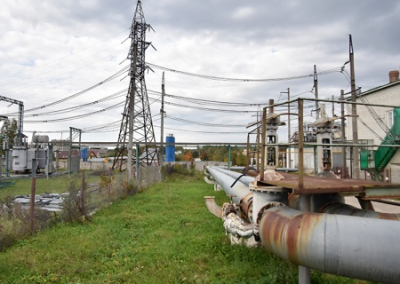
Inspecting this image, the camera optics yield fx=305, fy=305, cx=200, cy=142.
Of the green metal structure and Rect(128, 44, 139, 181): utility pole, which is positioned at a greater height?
Rect(128, 44, 139, 181): utility pole

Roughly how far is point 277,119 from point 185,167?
69.6 ft

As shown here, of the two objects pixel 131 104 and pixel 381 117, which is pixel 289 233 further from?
pixel 381 117

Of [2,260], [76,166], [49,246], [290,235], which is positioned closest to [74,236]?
[49,246]

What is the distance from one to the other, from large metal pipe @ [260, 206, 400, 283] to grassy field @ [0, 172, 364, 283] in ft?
5.17

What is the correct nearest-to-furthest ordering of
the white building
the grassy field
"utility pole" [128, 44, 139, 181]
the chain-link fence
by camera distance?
the grassy field < the chain-link fence < "utility pole" [128, 44, 139, 181] < the white building

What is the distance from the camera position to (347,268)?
2.58 m

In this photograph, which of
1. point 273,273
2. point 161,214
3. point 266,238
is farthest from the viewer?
point 161,214

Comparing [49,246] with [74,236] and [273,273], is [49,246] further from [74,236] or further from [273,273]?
[273,273]

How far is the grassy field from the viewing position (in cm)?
463

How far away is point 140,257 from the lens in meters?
5.59

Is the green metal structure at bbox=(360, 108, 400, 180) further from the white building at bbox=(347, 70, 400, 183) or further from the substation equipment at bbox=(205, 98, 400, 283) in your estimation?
the substation equipment at bbox=(205, 98, 400, 283)

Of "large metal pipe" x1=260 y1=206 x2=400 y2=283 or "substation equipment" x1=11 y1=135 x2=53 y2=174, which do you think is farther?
"substation equipment" x1=11 y1=135 x2=53 y2=174

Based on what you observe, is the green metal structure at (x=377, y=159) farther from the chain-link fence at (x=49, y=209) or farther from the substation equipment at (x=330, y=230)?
the substation equipment at (x=330, y=230)

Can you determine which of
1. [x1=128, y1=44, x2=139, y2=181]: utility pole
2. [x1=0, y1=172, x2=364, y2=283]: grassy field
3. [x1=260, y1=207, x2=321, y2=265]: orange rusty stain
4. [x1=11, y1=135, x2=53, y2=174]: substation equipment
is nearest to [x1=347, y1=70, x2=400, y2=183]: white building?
[x1=128, y1=44, x2=139, y2=181]: utility pole
